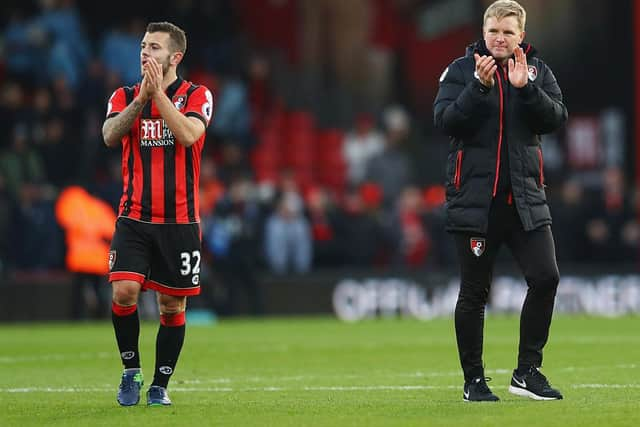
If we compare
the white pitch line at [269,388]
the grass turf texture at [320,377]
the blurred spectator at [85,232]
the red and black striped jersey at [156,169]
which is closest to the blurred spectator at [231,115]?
the blurred spectator at [85,232]

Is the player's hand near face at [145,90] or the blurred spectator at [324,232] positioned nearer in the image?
the player's hand near face at [145,90]

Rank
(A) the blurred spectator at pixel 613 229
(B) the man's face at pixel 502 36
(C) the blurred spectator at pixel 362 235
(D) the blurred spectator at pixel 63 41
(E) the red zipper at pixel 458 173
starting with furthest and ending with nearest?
1. (D) the blurred spectator at pixel 63 41
2. (A) the blurred spectator at pixel 613 229
3. (C) the blurred spectator at pixel 362 235
4. (E) the red zipper at pixel 458 173
5. (B) the man's face at pixel 502 36

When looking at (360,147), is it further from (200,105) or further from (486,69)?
(486,69)

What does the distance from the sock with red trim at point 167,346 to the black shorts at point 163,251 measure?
6.9 inches

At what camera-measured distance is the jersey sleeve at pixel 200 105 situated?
294 inches

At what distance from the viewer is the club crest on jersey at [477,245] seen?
289 inches

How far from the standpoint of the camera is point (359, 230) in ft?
63.4

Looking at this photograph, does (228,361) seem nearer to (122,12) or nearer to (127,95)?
(127,95)


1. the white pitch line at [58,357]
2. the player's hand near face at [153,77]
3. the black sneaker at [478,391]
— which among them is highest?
the player's hand near face at [153,77]

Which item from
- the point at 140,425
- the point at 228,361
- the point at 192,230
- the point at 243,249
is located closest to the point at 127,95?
the point at 192,230

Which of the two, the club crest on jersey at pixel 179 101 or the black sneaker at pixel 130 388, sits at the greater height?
the club crest on jersey at pixel 179 101

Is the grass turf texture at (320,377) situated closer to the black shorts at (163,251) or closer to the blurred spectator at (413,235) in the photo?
the black shorts at (163,251)

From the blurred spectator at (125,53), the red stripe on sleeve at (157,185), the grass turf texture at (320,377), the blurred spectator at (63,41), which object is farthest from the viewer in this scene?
the blurred spectator at (125,53)

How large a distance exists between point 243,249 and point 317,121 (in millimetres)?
4882
